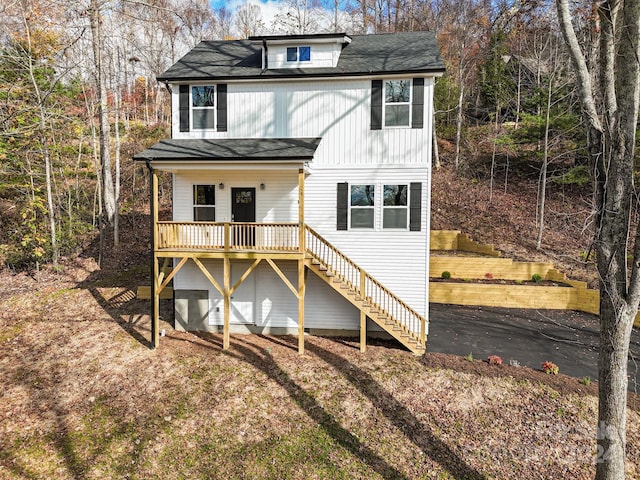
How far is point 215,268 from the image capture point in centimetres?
1225

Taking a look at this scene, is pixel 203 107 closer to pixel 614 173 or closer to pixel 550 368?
pixel 614 173

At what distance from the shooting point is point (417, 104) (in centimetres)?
1130

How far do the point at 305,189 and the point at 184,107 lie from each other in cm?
489

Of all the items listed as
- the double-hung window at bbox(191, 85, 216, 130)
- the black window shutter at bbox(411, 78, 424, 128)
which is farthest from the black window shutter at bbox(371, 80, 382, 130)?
the double-hung window at bbox(191, 85, 216, 130)

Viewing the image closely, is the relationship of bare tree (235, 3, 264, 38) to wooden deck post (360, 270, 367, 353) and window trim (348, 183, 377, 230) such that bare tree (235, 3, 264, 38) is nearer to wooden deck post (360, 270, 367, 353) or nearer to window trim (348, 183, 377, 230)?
window trim (348, 183, 377, 230)

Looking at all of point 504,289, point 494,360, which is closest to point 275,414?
point 494,360

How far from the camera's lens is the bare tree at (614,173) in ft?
17.0

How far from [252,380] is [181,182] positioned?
22.0ft

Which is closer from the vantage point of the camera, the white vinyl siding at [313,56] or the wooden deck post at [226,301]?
the wooden deck post at [226,301]

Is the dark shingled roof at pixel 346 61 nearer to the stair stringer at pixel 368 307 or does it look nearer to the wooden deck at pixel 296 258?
the wooden deck at pixel 296 258

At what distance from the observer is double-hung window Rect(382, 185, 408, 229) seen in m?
11.5

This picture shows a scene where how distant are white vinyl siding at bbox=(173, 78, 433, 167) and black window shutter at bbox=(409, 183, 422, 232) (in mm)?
770

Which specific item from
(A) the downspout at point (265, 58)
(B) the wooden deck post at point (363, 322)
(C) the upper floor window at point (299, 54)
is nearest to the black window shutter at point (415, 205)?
(B) the wooden deck post at point (363, 322)

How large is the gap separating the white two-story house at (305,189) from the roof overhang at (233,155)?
61 millimetres
